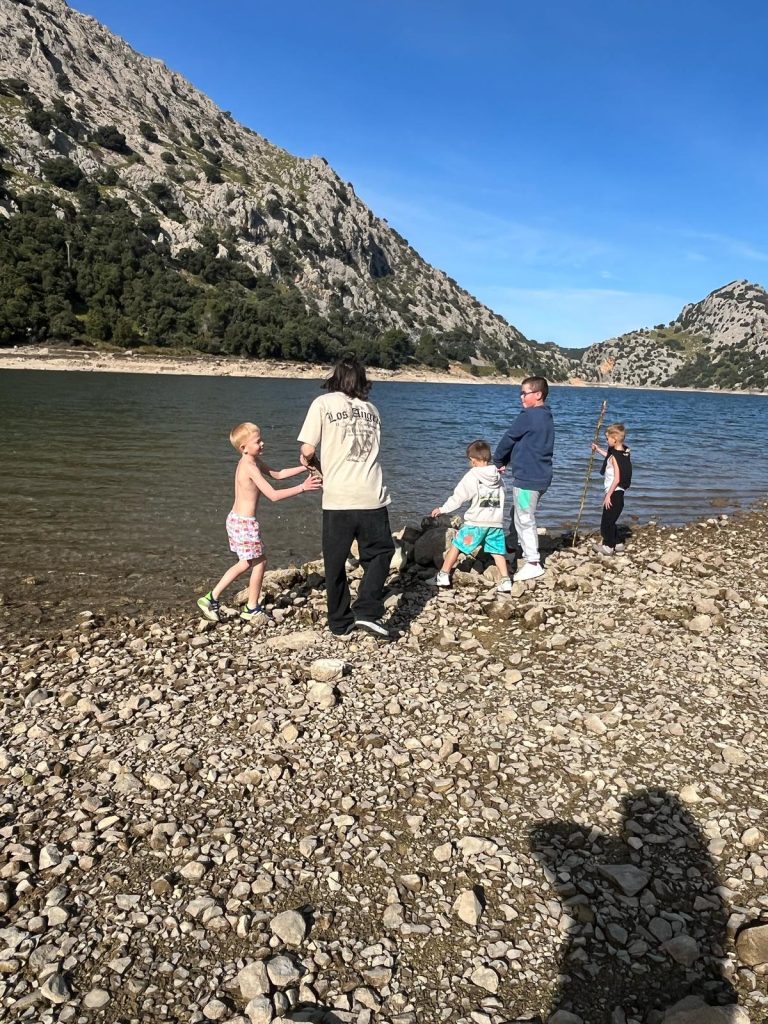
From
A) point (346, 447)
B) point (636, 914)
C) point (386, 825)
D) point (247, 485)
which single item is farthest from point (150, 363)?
point (636, 914)

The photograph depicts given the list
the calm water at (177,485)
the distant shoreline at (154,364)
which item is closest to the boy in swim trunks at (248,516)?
the calm water at (177,485)

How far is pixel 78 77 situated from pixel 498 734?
248723mm

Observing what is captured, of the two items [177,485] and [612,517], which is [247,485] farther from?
[177,485]

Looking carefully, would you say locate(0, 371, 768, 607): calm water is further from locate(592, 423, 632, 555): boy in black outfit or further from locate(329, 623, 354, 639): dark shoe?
locate(592, 423, 632, 555): boy in black outfit

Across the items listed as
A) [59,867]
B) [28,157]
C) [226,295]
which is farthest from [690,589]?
[28,157]

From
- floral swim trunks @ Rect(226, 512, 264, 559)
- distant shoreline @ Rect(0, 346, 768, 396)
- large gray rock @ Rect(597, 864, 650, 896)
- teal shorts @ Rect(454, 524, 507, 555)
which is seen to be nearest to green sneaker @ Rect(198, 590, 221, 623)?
floral swim trunks @ Rect(226, 512, 264, 559)

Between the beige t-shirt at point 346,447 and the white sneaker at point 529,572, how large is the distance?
3359 mm

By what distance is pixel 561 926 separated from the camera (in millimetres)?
3389

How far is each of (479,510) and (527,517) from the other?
982 millimetres

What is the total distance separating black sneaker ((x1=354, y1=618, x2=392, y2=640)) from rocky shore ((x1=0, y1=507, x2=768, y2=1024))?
16 cm

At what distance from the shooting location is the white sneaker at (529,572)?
909 cm

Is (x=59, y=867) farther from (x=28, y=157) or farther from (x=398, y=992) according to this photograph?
(x=28, y=157)

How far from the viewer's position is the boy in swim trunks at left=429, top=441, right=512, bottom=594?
8602mm

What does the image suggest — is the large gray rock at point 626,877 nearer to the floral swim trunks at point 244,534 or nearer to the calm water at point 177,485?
the floral swim trunks at point 244,534
